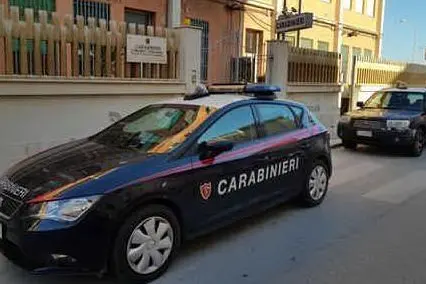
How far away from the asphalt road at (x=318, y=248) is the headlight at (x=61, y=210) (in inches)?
27.3

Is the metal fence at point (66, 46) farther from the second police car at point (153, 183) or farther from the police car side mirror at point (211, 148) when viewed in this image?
the police car side mirror at point (211, 148)

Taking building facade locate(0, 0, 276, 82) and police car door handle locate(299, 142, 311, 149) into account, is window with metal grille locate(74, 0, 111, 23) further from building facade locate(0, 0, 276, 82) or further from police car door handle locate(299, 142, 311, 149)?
police car door handle locate(299, 142, 311, 149)

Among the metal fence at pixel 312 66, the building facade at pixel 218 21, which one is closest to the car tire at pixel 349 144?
the metal fence at pixel 312 66

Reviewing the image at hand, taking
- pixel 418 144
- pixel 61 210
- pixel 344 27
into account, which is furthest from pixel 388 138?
pixel 344 27

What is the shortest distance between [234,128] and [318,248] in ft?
4.91

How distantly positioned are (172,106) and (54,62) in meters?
2.98

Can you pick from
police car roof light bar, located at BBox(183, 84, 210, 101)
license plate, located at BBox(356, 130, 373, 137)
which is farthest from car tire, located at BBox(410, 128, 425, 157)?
police car roof light bar, located at BBox(183, 84, 210, 101)

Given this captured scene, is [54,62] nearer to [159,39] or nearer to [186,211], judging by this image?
[159,39]

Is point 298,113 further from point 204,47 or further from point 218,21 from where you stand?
point 218,21

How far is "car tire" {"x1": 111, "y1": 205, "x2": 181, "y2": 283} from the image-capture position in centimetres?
384

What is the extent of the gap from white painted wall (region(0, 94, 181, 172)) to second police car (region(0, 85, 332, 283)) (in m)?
2.49

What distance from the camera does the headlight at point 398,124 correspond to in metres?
10.4

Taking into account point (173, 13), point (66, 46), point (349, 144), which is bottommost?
point (349, 144)

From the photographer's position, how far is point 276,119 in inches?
227
